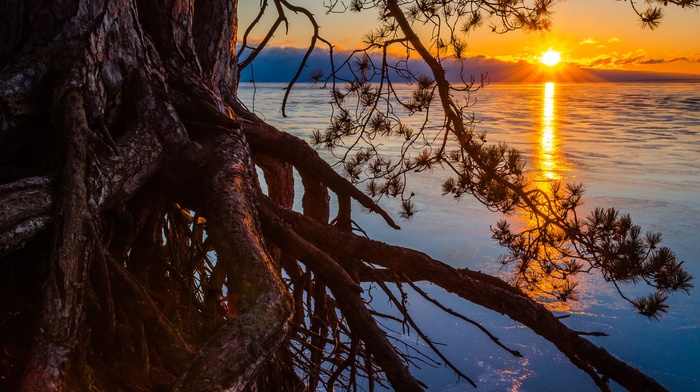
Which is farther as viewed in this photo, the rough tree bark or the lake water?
the lake water

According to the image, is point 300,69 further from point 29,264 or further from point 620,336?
point 620,336

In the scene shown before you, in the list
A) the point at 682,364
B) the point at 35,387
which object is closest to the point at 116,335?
the point at 35,387

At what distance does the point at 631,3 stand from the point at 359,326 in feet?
7.56

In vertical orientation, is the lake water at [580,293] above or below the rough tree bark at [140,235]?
below

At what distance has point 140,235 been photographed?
2.30 meters

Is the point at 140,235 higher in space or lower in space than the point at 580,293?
higher

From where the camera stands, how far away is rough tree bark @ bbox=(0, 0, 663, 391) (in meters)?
1.23

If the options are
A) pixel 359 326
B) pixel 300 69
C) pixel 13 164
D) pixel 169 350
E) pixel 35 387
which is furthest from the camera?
pixel 300 69

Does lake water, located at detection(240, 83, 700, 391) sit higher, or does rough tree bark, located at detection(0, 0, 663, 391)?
rough tree bark, located at detection(0, 0, 663, 391)

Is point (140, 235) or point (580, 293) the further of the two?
point (580, 293)

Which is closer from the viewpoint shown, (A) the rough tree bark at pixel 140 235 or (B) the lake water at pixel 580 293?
(A) the rough tree bark at pixel 140 235

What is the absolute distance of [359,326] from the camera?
190 centimetres

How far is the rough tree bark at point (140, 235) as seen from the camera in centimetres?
123

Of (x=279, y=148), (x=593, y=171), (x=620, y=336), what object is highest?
(x=279, y=148)
